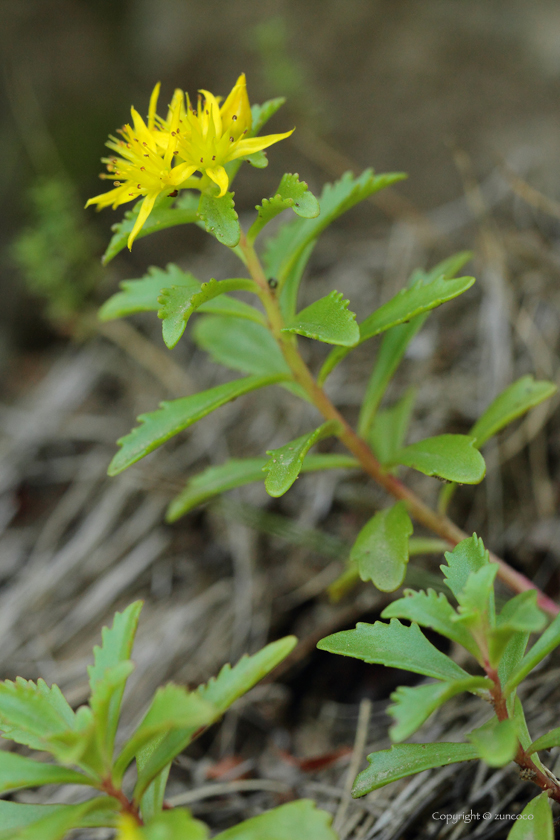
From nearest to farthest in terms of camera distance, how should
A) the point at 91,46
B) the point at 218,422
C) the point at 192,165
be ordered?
the point at 192,165, the point at 218,422, the point at 91,46

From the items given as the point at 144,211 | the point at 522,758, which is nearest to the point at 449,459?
the point at 522,758

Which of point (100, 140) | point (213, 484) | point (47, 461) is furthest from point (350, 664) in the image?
point (100, 140)

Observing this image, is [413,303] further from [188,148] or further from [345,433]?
[188,148]

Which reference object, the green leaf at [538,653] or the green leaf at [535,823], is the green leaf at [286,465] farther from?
the green leaf at [535,823]

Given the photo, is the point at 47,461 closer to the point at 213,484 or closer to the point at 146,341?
the point at 146,341

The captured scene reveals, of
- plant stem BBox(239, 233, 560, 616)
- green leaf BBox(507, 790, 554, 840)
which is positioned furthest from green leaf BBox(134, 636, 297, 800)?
plant stem BBox(239, 233, 560, 616)

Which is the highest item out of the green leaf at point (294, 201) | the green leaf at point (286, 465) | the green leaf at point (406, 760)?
the green leaf at point (294, 201)

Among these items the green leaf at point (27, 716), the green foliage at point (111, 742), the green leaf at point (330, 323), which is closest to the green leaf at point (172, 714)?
the green foliage at point (111, 742)
